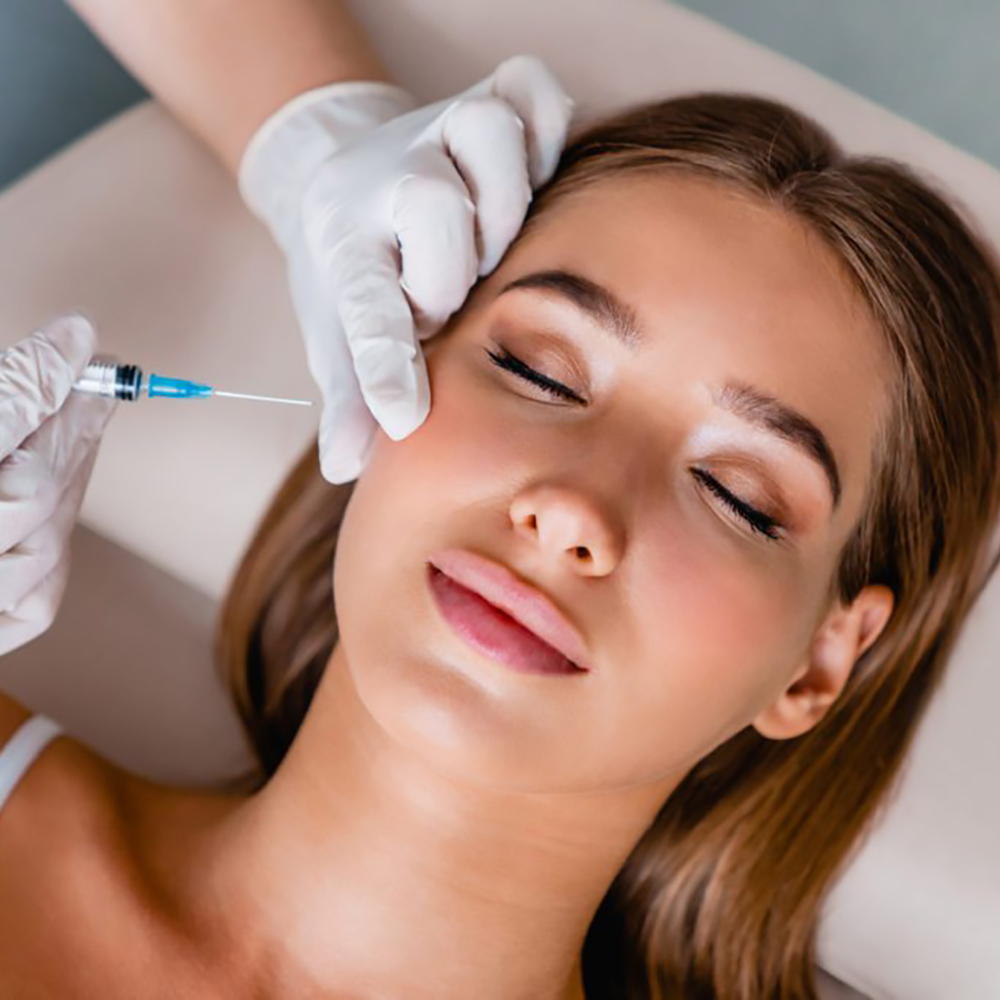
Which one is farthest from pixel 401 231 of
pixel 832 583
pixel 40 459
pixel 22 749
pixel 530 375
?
pixel 22 749

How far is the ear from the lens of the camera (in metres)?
1.32

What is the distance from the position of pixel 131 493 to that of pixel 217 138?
49 centimetres

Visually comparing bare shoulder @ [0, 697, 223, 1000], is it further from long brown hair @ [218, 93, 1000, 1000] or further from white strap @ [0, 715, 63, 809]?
long brown hair @ [218, 93, 1000, 1000]

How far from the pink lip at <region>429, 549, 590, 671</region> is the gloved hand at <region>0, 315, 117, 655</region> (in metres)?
0.49

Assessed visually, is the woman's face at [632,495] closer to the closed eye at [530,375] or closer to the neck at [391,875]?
the closed eye at [530,375]

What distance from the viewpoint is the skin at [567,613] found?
3.60 feet

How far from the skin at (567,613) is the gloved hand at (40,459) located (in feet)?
0.87

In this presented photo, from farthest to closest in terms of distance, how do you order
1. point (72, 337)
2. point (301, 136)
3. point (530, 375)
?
point (301, 136), point (72, 337), point (530, 375)

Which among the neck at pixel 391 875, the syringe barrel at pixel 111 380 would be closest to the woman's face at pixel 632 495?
the neck at pixel 391 875

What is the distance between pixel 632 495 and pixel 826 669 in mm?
375

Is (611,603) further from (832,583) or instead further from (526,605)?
(832,583)

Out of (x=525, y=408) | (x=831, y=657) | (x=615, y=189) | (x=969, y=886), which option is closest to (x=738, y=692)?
(x=831, y=657)

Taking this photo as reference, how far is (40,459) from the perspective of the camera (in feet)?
4.30

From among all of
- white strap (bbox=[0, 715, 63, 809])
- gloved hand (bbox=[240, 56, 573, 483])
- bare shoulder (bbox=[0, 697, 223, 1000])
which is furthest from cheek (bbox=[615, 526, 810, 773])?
white strap (bbox=[0, 715, 63, 809])
